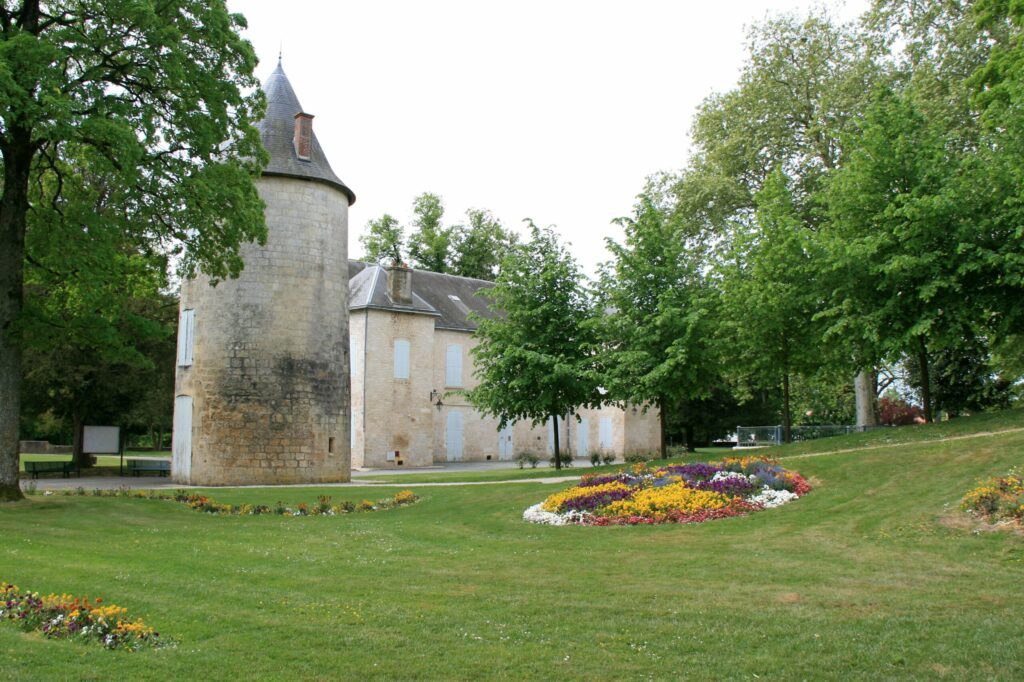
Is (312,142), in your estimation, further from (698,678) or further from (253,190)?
(698,678)

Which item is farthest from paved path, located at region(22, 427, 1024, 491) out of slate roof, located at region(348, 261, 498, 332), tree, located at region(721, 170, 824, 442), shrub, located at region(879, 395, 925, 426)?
shrub, located at region(879, 395, 925, 426)

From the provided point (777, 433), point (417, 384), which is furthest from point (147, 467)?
point (777, 433)

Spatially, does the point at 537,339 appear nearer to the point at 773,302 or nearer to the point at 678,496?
the point at 773,302

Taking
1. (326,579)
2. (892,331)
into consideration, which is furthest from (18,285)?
(892,331)

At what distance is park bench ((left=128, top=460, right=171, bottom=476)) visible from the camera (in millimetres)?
27891

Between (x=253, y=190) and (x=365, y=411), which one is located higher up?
(x=253, y=190)

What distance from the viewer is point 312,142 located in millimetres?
24828

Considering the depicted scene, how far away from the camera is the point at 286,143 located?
24344 mm

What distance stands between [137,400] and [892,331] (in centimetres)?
2511

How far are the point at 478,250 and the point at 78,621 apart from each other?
5057 centimetres

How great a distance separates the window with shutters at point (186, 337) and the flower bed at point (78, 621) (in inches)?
697

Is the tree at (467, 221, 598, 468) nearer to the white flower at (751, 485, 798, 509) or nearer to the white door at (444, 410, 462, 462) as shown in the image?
the white flower at (751, 485, 798, 509)

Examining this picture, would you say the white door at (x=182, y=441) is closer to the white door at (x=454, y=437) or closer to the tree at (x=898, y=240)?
the white door at (x=454, y=437)

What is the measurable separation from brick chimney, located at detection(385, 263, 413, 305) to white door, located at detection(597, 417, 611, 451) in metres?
12.7
